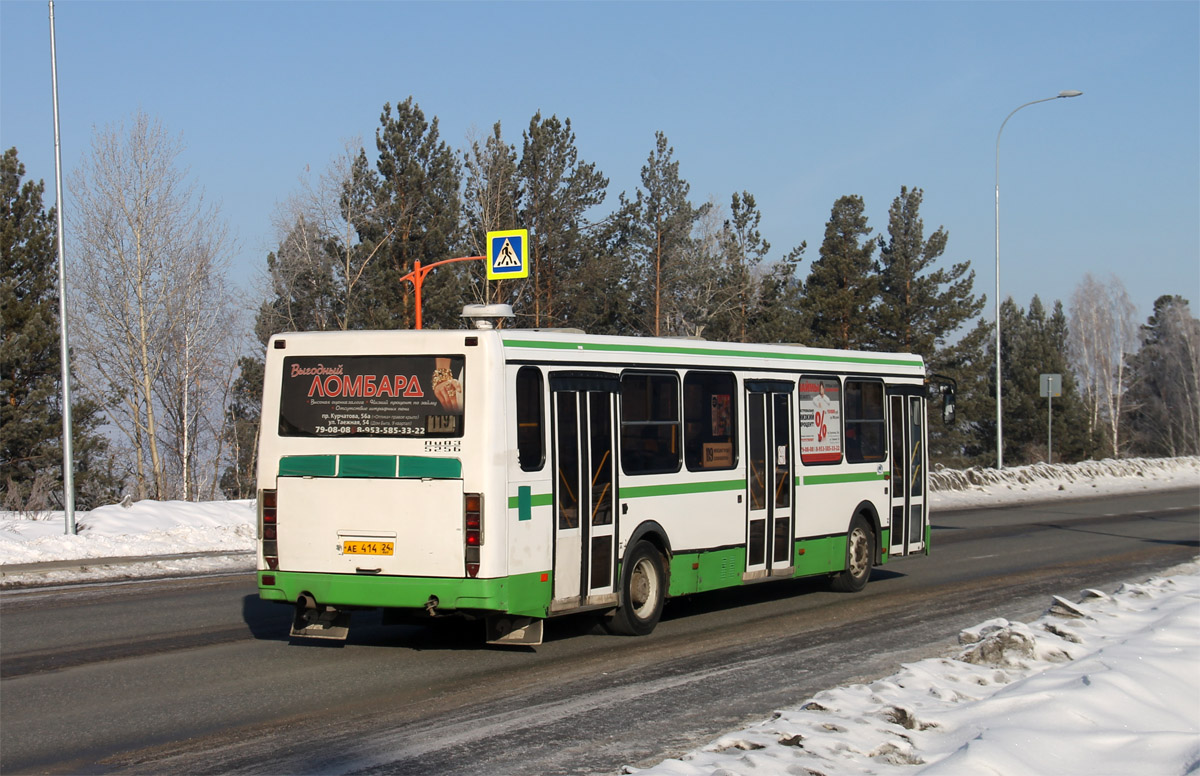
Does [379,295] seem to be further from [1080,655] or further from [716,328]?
[1080,655]

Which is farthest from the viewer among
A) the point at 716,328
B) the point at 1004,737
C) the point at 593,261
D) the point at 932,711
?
the point at 716,328

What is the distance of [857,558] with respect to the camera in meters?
15.2

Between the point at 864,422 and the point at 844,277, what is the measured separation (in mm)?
42363

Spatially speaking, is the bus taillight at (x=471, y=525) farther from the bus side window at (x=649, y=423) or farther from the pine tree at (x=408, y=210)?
the pine tree at (x=408, y=210)

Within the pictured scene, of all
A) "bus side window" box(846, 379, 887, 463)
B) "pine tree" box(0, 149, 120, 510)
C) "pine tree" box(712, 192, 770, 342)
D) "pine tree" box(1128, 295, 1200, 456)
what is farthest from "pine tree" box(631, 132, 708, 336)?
"pine tree" box(1128, 295, 1200, 456)

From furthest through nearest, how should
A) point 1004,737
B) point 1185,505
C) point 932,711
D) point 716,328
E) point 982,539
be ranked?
point 716,328
point 1185,505
point 982,539
point 932,711
point 1004,737

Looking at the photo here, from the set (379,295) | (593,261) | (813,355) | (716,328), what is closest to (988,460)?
(716,328)

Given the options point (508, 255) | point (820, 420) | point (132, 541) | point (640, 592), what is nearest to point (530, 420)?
point (640, 592)

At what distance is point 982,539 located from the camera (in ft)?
73.1

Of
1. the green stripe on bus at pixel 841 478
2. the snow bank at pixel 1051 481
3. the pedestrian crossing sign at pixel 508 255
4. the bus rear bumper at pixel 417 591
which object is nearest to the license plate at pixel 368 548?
the bus rear bumper at pixel 417 591

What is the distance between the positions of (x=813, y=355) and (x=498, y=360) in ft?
18.0

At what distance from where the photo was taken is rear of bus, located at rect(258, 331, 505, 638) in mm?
9742

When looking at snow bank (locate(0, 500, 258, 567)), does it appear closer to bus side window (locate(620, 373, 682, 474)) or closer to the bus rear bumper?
the bus rear bumper

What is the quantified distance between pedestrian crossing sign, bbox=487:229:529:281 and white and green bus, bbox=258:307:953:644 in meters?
12.5
